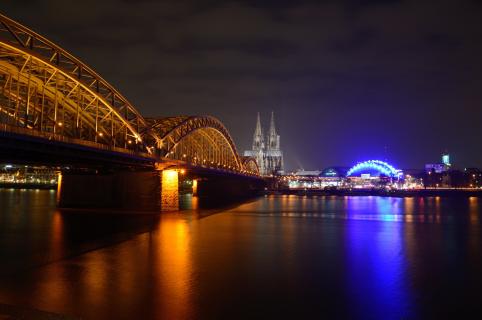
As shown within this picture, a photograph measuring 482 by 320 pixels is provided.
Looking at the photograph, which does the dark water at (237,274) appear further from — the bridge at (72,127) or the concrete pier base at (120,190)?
the concrete pier base at (120,190)

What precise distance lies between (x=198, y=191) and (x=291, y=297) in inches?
3859

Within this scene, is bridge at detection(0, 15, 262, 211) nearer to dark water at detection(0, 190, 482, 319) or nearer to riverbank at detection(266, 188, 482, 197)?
dark water at detection(0, 190, 482, 319)

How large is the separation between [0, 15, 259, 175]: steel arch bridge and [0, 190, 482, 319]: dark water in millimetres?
10585

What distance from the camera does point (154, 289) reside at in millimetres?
17266

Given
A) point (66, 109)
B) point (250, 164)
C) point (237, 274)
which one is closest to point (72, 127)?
point (66, 109)

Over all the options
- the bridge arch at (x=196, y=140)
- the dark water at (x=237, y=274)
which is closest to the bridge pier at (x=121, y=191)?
the bridge arch at (x=196, y=140)

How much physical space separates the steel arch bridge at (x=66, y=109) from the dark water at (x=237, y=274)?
10.6m

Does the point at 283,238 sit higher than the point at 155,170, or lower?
lower

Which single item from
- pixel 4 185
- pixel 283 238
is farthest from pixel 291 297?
pixel 4 185

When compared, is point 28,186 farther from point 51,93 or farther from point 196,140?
point 51,93

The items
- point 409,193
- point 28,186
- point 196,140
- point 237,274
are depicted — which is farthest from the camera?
point 28,186

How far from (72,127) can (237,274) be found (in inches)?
1636

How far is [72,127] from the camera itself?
2188 inches

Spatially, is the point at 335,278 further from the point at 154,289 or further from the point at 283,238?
the point at 283,238
